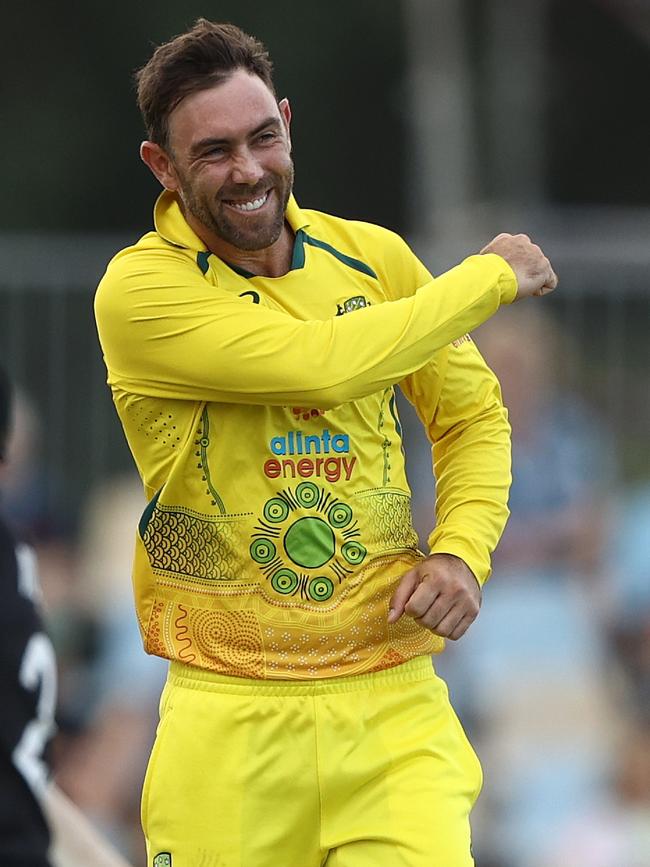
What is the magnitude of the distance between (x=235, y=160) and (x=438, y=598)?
1052 millimetres

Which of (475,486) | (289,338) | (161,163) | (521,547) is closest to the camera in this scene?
(289,338)

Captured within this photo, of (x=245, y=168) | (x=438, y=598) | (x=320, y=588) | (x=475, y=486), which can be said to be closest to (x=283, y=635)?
(x=320, y=588)

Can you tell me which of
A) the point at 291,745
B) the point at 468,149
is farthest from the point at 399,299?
the point at 468,149

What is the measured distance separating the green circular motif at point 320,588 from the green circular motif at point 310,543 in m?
0.03

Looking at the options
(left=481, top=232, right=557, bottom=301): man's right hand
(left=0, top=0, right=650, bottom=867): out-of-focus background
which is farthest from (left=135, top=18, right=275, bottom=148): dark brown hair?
(left=0, top=0, right=650, bottom=867): out-of-focus background

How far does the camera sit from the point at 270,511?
4055 millimetres

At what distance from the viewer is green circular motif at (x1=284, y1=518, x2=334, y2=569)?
4.06 m

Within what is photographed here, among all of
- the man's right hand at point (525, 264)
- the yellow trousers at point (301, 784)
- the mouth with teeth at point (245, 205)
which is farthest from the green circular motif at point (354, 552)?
the mouth with teeth at point (245, 205)

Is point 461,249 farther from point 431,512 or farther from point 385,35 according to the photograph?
point 385,35

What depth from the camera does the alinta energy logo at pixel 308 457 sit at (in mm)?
4059

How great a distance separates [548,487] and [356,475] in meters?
3.48

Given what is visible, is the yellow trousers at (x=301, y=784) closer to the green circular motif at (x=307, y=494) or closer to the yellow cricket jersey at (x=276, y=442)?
the yellow cricket jersey at (x=276, y=442)

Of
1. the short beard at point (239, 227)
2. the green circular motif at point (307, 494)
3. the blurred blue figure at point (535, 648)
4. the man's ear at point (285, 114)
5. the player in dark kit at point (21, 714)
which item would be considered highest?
the man's ear at point (285, 114)

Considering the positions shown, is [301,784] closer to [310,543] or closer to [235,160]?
[310,543]
